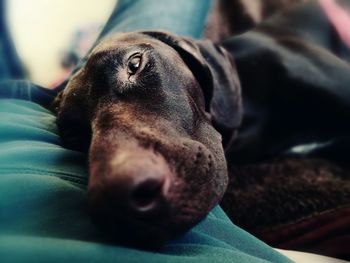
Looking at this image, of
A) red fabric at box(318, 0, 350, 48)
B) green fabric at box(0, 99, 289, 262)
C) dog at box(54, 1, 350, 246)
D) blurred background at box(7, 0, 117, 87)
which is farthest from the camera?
blurred background at box(7, 0, 117, 87)

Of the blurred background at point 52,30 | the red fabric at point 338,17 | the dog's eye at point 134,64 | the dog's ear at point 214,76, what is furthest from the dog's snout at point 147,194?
the blurred background at point 52,30

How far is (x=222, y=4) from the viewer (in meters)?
2.41

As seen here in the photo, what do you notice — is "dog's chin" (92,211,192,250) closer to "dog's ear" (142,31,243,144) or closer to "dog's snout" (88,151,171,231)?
"dog's snout" (88,151,171,231)

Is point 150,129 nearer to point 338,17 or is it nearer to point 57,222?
point 57,222

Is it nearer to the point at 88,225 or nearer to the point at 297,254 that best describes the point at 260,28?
the point at 297,254

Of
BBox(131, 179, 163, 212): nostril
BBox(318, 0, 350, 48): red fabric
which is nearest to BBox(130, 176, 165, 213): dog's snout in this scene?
BBox(131, 179, 163, 212): nostril

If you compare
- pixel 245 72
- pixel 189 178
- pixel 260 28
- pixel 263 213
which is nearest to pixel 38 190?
pixel 189 178

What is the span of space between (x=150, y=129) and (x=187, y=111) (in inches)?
7.7

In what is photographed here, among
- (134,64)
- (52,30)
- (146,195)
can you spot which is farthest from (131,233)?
(52,30)

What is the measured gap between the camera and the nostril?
2.11 ft

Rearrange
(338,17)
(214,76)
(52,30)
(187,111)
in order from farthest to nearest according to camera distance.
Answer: (52,30) < (338,17) < (214,76) < (187,111)

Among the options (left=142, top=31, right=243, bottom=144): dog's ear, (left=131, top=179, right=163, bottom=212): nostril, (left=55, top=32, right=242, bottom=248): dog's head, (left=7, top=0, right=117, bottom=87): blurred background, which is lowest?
(left=7, top=0, right=117, bottom=87): blurred background

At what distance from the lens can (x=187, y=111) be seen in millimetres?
1013

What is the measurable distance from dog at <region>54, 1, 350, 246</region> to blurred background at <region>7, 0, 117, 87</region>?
109 cm
